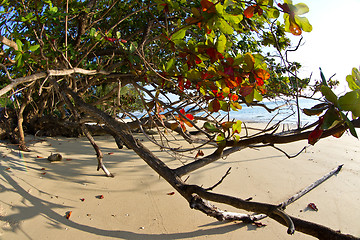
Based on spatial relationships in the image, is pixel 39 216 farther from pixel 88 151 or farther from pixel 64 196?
pixel 88 151

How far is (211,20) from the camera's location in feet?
3.15

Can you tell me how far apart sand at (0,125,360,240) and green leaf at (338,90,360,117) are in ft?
4.59

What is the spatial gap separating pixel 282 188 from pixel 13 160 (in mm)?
3280

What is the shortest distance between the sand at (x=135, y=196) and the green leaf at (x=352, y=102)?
4.59ft

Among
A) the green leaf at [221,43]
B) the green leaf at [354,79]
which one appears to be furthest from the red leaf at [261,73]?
the green leaf at [354,79]

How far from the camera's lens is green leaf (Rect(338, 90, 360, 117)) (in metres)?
0.70

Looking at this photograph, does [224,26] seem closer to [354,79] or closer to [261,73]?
[261,73]

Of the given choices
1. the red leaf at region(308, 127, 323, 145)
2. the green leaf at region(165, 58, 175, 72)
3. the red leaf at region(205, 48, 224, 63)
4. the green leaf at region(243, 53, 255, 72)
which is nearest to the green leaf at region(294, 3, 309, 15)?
the green leaf at region(243, 53, 255, 72)

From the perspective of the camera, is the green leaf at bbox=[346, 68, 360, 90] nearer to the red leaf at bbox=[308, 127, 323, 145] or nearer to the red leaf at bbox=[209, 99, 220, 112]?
the red leaf at bbox=[308, 127, 323, 145]

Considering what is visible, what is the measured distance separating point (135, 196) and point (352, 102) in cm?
206

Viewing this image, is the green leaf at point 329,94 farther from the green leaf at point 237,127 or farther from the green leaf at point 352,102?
the green leaf at point 237,127

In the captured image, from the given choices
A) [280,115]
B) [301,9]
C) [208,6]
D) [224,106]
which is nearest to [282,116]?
[280,115]

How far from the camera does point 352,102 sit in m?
0.70

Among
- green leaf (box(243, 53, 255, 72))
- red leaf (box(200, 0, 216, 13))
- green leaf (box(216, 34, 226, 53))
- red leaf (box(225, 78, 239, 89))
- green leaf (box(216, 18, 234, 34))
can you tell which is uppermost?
red leaf (box(200, 0, 216, 13))
